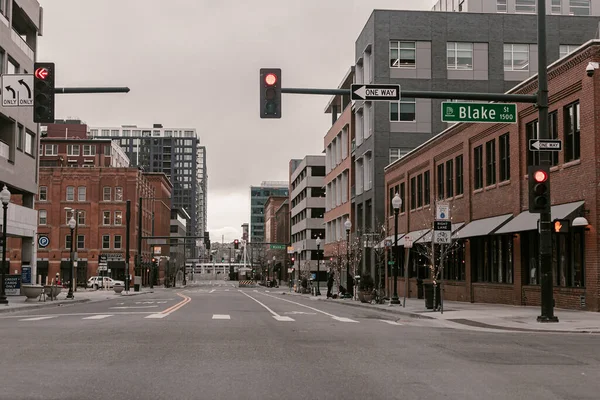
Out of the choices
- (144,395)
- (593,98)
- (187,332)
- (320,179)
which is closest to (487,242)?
(593,98)

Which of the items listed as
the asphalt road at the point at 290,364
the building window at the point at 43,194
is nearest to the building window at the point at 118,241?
the building window at the point at 43,194

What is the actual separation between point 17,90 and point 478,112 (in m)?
13.1

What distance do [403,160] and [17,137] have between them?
85.6ft

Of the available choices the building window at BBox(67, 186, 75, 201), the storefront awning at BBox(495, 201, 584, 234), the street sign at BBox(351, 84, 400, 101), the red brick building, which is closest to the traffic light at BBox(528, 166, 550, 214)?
the street sign at BBox(351, 84, 400, 101)

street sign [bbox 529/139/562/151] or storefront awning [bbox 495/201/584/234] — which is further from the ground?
street sign [bbox 529/139/562/151]

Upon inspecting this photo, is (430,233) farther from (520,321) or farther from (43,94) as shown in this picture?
(43,94)

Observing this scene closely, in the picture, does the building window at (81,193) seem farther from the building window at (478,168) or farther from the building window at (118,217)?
the building window at (478,168)

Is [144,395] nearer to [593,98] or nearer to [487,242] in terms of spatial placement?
[593,98]

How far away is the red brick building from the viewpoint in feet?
85.2

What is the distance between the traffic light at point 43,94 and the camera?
19.1 metres

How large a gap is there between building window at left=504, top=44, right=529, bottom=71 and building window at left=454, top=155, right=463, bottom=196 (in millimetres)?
22768

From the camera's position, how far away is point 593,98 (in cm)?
2559

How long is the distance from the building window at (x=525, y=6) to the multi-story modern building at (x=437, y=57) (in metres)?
8.45

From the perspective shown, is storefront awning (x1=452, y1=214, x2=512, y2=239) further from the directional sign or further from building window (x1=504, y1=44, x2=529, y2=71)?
building window (x1=504, y1=44, x2=529, y2=71)
